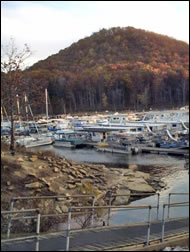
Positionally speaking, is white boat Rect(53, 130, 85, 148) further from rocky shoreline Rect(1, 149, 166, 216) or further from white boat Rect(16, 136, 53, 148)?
rocky shoreline Rect(1, 149, 166, 216)

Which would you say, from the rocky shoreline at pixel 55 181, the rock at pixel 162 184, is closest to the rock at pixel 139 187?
the rocky shoreline at pixel 55 181

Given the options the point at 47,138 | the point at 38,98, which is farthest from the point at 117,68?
the point at 38,98

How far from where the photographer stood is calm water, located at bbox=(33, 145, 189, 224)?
308 inches

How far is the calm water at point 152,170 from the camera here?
7.82 meters

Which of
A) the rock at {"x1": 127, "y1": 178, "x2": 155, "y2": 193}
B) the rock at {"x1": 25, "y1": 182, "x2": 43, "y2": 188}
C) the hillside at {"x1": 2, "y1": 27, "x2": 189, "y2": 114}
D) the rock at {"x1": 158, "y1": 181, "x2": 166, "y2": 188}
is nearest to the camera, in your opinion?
the rock at {"x1": 25, "y1": 182, "x2": 43, "y2": 188}

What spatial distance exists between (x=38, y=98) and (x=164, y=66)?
150 feet

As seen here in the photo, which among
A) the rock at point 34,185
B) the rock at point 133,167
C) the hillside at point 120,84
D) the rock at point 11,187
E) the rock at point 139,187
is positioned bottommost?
the rock at point 133,167

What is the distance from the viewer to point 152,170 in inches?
637

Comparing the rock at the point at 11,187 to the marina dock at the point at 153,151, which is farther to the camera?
the marina dock at the point at 153,151

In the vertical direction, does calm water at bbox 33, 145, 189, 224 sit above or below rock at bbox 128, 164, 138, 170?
above

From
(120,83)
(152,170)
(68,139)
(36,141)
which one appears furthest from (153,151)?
(120,83)

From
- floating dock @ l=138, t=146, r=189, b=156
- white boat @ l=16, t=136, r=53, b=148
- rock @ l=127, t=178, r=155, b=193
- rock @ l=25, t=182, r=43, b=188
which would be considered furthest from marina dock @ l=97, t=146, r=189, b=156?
rock @ l=25, t=182, r=43, b=188

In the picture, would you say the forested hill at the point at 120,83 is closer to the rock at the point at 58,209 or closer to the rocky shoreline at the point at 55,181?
the rocky shoreline at the point at 55,181

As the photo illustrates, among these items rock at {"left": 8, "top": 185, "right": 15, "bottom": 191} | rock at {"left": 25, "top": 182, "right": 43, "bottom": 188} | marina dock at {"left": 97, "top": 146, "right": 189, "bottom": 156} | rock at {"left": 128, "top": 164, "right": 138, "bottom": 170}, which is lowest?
rock at {"left": 128, "top": 164, "right": 138, "bottom": 170}
